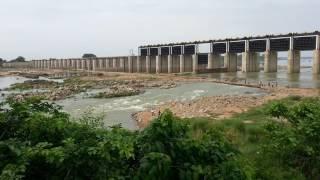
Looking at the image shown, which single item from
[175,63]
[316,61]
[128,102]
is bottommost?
[128,102]

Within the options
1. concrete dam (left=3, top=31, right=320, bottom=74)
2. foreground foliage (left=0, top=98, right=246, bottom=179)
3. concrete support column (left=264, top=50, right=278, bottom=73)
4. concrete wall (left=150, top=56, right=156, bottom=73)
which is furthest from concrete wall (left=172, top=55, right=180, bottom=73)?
foreground foliage (left=0, top=98, right=246, bottom=179)

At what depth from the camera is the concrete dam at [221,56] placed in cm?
6400

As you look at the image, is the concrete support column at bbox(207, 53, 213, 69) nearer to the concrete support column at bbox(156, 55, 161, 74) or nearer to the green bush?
the concrete support column at bbox(156, 55, 161, 74)

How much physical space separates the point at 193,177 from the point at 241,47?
69953 mm

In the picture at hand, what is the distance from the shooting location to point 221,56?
3324 inches

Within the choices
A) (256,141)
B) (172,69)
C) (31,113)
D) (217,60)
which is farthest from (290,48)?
(31,113)

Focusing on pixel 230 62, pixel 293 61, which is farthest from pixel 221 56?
pixel 293 61

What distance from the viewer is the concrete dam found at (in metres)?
64.0

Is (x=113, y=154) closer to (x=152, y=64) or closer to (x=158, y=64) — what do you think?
(x=158, y=64)

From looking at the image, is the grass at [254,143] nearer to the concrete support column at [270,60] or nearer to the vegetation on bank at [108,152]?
the vegetation on bank at [108,152]

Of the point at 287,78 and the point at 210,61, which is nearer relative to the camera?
the point at 287,78

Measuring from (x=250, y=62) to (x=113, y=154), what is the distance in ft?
227

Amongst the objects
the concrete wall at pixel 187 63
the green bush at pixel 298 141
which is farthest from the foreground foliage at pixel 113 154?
the concrete wall at pixel 187 63

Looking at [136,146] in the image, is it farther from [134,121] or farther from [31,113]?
[134,121]
